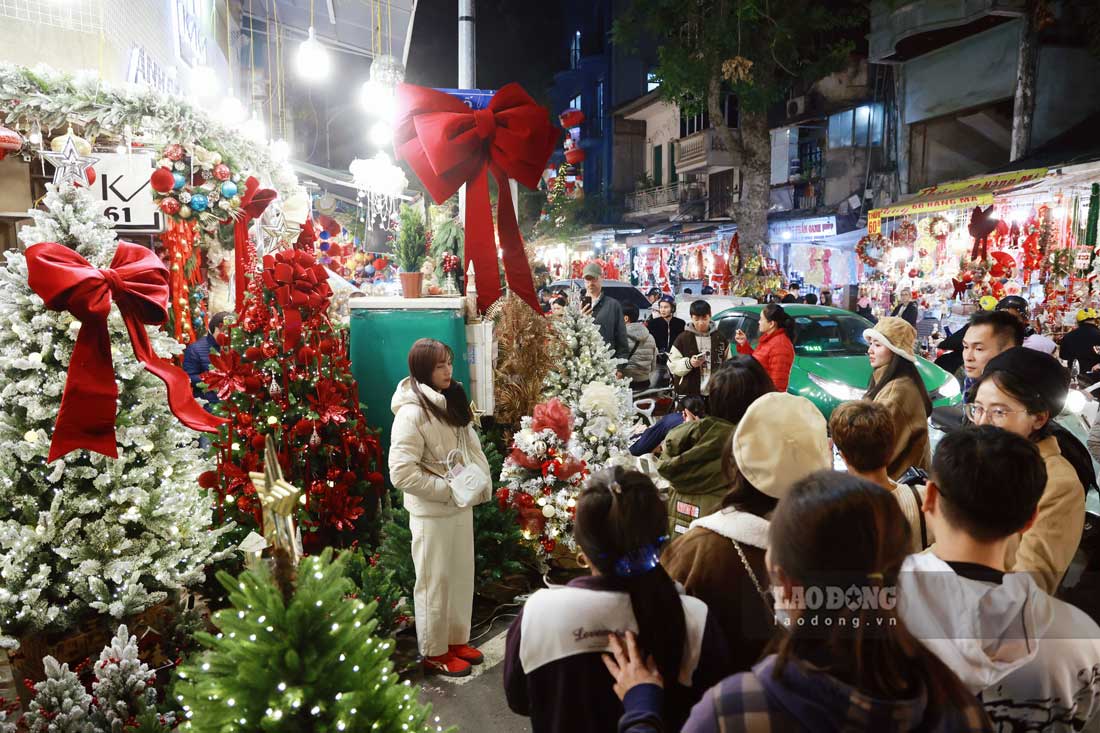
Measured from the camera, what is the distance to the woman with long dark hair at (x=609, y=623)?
178 cm

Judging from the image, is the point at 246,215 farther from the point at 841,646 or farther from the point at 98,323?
the point at 841,646

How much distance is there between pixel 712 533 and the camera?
2182 mm

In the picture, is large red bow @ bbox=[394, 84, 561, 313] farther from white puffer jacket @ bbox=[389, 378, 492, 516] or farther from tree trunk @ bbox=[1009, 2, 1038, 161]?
tree trunk @ bbox=[1009, 2, 1038, 161]

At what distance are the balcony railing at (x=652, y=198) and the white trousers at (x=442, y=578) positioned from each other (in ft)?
93.6

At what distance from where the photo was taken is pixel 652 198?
34.0m

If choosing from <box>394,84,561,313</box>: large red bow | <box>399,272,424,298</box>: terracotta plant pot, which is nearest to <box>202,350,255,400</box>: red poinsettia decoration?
<box>399,272,424,298</box>: terracotta plant pot

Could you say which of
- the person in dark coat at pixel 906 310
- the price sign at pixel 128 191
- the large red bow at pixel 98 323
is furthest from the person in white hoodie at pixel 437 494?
the person in dark coat at pixel 906 310

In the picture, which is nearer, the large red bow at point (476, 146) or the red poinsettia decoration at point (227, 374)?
the red poinsettia decoration at point (227, 374)

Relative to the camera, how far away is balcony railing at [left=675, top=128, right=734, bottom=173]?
27.1 meters

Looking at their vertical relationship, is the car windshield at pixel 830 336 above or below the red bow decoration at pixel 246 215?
below

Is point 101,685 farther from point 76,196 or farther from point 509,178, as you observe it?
point 509,178

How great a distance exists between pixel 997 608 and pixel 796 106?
2406cm

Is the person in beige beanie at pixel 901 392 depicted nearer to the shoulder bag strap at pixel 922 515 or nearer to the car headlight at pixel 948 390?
the shoulder bag strap at pixel 922 515

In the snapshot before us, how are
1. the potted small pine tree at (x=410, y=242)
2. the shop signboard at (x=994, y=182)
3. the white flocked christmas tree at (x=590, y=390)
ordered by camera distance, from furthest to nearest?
the shop signboard at (x=994, y=182), the potted small pine tree at (x=410, y=242), the white flocked christmas tree at (x=590, y=390)
